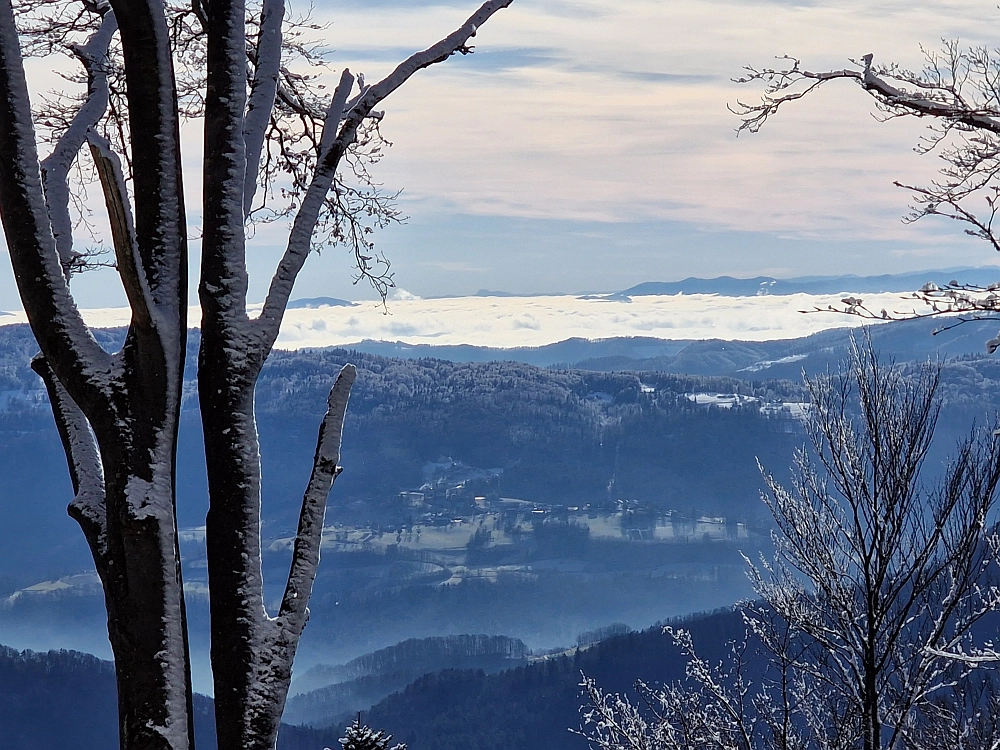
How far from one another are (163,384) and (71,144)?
3.30 ft

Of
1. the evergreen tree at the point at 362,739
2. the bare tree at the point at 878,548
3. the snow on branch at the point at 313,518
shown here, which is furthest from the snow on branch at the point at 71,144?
the evergreen tree at the point at 362,739

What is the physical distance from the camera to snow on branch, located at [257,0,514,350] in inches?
118

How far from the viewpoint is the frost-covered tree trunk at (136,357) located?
263 centimetres

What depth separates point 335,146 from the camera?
306 centimetres

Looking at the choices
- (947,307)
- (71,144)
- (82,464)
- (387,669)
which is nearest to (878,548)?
(947,307)

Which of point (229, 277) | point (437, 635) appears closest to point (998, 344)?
point (229, 277)

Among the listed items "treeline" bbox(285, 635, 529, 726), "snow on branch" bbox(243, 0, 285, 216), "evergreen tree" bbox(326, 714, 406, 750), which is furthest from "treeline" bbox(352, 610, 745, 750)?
"snow on branch" bbox(243, 0, 285, 216)

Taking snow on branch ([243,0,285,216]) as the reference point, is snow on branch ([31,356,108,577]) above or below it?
below

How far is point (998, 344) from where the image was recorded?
3984mm

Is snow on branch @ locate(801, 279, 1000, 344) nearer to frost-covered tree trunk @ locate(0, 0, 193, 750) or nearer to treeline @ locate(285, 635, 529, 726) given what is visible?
frost-covered tree trunk @ locate(0, 0, 193, 750)

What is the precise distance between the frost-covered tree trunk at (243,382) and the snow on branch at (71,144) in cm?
56

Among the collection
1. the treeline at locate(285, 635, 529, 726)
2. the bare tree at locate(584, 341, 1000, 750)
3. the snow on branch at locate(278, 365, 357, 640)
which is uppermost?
the snow on branch at locate(278, 365, 357, 640)

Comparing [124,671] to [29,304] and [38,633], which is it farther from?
[38,633]

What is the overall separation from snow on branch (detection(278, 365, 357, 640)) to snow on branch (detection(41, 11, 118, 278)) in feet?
3.36
